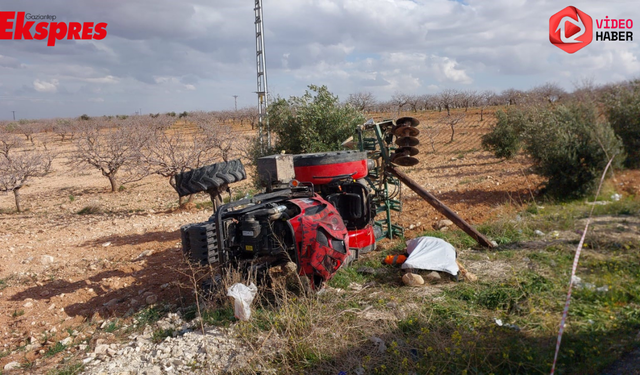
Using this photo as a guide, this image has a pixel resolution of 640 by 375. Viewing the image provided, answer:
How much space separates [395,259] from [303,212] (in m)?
1.76

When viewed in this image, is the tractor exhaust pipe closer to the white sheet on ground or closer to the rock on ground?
the white sheet on ground

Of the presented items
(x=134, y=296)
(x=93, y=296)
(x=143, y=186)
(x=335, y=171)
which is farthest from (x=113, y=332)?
(x=143, y=186)

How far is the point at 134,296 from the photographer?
584 centimetres

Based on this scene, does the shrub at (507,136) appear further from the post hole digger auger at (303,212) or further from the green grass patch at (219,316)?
the green grass patch at (219,316)

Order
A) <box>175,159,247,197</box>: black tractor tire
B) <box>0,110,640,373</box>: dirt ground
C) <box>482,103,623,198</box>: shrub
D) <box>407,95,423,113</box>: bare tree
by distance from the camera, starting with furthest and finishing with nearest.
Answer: <box>407,95,423,113</box>: bare tree, <box>482,103,623,198</box>: shrub, <box>175,159,247,197</box>: black tractor tire, <box>0,110,640,373</box>: dirt ground

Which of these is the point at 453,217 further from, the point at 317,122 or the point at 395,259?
the point at 317,122

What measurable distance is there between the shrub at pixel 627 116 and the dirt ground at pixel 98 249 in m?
1.16

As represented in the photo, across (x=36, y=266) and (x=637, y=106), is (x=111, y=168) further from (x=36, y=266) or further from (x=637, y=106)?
(x=637, y=106)

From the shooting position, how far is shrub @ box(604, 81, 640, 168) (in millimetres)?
9758

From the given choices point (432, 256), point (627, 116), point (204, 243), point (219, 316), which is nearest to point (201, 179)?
point (204, 243)

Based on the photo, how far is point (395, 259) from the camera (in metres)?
5.68

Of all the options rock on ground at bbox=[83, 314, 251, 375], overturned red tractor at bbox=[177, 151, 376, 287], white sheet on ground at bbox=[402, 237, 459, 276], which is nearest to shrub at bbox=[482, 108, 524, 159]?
white sheet on ground at bbox=[402, 237, 459, 276]

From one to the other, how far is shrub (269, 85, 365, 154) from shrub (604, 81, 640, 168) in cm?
596

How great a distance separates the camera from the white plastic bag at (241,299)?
13.7ft
